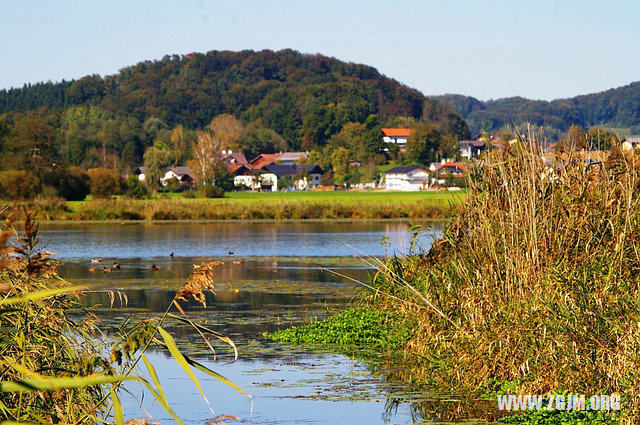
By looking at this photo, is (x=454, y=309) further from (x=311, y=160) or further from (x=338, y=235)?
(x=311, y=160)

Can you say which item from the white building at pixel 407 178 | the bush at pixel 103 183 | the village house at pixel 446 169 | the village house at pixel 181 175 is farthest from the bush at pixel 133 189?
the white building at pixel 407 178

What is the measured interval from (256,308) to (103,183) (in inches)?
2309

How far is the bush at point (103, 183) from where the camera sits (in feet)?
248

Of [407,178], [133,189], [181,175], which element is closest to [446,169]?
[407,178]

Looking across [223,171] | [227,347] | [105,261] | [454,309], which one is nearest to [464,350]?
[454,309]

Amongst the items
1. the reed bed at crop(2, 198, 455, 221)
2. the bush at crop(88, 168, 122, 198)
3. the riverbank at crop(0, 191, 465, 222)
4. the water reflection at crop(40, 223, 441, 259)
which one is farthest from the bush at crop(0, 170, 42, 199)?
the water reflection at crop(40, 223, 441, 259)

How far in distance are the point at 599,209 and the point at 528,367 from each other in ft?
8.57

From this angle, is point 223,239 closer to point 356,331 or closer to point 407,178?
point 356,331

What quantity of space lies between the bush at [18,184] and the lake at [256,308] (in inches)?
687

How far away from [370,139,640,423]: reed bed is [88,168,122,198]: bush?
2539 inches

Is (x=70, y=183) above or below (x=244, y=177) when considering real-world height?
above

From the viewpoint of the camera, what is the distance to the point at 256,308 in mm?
19688

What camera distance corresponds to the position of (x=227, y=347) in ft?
48.8

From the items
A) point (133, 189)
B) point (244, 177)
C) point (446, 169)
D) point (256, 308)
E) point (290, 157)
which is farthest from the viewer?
point (290, 157)
